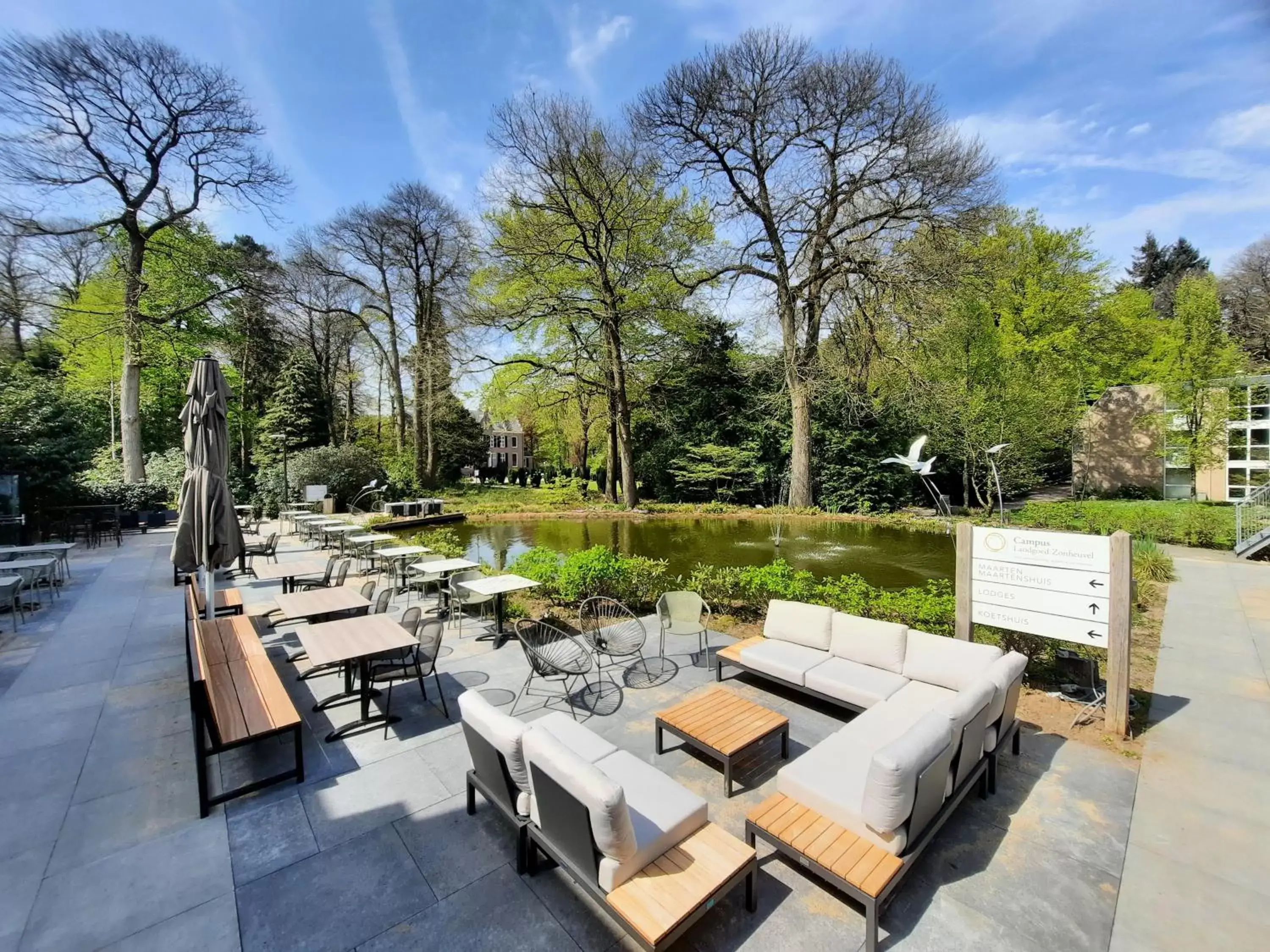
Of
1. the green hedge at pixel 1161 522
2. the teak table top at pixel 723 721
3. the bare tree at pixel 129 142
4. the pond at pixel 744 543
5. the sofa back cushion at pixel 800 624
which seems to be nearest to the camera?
the teak table top at pixel 723 721

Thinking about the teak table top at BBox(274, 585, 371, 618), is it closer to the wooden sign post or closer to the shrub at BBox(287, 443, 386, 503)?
the wooden sign post

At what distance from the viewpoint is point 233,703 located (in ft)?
12.7

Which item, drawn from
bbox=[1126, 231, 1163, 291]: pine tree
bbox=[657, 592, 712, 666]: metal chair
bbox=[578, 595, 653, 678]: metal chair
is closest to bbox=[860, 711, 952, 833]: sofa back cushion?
bbox=[578, 595, 653, 678]: metal chair

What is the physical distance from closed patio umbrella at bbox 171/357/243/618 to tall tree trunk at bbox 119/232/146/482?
15.6m

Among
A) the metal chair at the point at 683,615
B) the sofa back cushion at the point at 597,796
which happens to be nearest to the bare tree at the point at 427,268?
the metal chair at the point at 683,615

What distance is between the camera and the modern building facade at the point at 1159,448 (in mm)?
17031

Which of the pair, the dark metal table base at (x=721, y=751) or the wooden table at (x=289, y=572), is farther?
the wooden table at (x=289, y=572)

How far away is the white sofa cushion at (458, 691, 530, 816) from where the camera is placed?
278cm

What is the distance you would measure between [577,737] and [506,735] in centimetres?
80

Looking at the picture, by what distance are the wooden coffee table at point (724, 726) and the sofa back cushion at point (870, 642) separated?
3.42 ft

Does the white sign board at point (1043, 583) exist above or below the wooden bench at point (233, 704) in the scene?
above

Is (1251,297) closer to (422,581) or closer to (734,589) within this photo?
(734,589)

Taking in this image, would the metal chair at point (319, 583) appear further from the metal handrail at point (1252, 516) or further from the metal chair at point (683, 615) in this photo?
the metal handrail at point (1252, 516)

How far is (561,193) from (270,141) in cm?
991
